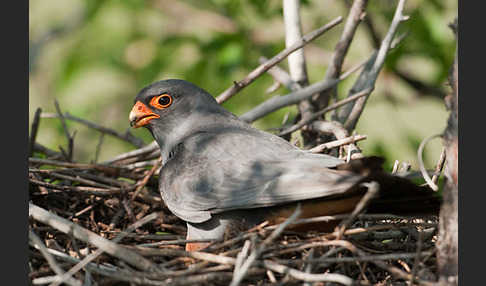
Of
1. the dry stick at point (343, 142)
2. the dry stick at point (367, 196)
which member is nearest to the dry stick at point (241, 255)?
the dry stick at point (367, 196)

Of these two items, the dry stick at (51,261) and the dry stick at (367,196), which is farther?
the dry stick at (367,196)

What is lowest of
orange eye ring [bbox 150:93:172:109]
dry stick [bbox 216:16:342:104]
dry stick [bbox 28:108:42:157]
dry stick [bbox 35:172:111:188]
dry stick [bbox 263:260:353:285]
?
dry stick [bbox 35:172:111:188]

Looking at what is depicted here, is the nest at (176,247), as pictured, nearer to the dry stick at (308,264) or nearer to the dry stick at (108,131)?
the dry stick at (308,264)

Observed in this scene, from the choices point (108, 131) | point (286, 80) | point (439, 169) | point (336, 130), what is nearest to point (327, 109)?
point (336, 130)

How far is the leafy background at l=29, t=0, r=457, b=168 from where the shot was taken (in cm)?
764

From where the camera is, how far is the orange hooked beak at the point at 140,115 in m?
5.47

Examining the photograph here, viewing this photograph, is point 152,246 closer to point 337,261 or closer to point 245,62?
point 337,261

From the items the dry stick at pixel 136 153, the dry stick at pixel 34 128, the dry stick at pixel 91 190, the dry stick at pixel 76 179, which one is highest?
the dry stick at pixel 34 128

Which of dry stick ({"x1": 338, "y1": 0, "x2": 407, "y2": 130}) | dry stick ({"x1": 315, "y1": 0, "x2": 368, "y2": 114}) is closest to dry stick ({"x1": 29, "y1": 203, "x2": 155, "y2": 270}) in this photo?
dry stick ({"x1": 338, "y1": 0, "x2": 407, "y2": 130})

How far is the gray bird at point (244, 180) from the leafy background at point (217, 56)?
2.77 m

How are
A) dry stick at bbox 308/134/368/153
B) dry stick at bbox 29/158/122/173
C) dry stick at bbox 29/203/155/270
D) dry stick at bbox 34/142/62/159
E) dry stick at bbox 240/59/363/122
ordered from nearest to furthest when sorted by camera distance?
dry stick at bbox 29/203/155/270
dry stick at bbox 308/134/368/153
dry stick at bbox 29/158/122/173
dry stick at bbox 240/59/363/122
dry stick at bbox 34/142/62/159

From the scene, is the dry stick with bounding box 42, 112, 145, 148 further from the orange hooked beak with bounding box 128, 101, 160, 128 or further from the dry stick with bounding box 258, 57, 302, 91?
the dry stick with bounding box 258, 57, 302, 91

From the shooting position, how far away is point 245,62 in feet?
26.2

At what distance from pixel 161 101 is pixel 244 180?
59.5 inches
